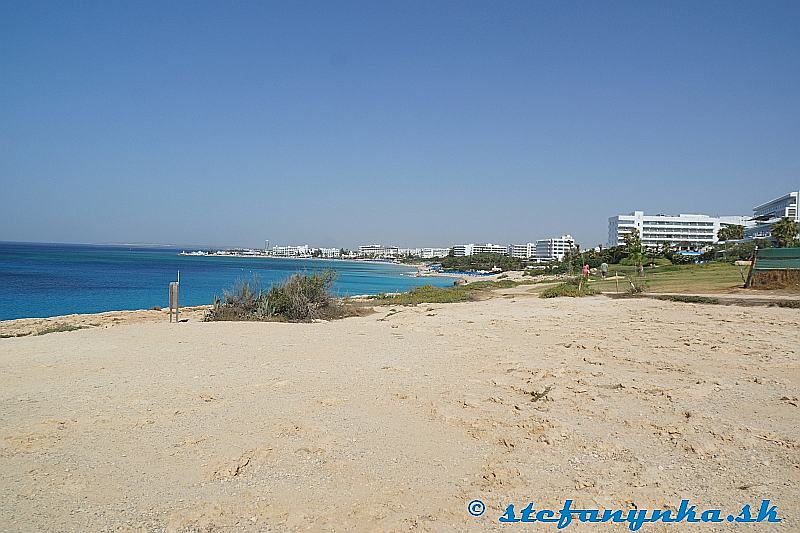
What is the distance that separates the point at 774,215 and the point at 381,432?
83.3m

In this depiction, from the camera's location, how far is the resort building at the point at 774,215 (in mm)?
65875

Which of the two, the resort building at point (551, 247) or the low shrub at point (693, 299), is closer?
the low shrub at point (693, 299)

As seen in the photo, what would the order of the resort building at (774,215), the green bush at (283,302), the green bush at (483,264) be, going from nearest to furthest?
the green bush at (283,302) → the resort building at (774,215) → the green bush at (483,264)

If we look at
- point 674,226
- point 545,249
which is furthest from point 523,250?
point 674,226

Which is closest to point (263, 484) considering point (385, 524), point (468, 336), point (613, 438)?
point (385, 524)

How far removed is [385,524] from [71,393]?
15.3 ft

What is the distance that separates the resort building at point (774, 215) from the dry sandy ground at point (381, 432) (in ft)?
217

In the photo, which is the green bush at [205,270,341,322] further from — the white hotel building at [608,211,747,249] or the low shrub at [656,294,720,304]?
the white hotel building at [608,211,747,249]

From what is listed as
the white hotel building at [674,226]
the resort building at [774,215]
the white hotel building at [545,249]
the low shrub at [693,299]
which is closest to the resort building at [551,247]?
the white hotel building at [545,249]

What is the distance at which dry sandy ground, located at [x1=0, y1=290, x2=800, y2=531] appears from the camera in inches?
148

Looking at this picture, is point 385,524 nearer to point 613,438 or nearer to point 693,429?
point 613,438

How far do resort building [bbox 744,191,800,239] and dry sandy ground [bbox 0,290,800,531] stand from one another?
66218 millimetres

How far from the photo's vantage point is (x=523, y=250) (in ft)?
585

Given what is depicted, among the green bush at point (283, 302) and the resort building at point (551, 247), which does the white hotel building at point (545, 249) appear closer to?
the resort building at point (551, 247)
